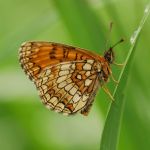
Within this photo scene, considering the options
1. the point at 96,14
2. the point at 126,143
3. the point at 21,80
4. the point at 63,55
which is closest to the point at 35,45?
the point at 63,55

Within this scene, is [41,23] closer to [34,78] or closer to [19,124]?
[34,78]

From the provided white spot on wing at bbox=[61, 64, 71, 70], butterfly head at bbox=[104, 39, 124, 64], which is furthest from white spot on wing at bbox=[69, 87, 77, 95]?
butterfly head at bbox=[104, 39, 124, 64]

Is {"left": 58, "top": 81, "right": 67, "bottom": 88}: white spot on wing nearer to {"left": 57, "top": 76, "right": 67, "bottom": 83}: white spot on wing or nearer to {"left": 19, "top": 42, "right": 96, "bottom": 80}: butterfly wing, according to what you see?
{"left": 57, "top": 76, "right": 67, "bottom": 83}: white spot on wing

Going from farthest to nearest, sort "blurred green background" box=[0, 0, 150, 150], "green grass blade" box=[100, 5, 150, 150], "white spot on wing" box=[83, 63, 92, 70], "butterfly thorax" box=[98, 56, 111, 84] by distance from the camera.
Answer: "white spot on wing" box=[83, 63, 92, 70] → "butterfly thorax" box=[98, 56, 111, 84] → "blurred green background" box=[0, 0, 150, 150] → "green grass blade" box=[100, 5, 150, 150]

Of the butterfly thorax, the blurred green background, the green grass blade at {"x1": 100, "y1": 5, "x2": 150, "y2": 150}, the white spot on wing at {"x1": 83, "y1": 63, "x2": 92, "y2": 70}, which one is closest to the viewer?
the green grass blade at {"x1": 100, "y1": 5, "x2": 150, "y2": 150}

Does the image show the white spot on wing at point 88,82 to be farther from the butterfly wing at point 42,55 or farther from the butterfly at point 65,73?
the butterfly wing at point 42,55

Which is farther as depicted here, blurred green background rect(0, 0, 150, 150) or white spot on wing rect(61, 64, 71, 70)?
white spot on wing rect(61, 64, 71, 70)

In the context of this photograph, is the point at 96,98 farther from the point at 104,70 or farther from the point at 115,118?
the point at 115,118

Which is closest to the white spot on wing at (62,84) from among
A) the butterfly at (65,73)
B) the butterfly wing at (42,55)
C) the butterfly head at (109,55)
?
the butterfly at (65,73)
